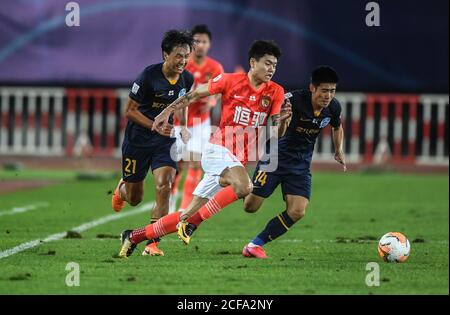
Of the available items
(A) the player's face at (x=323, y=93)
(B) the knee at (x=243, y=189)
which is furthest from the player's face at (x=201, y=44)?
(B) the knee at (x=243, y=189)

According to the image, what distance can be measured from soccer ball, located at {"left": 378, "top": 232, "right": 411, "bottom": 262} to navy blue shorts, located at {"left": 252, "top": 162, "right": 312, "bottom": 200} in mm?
909

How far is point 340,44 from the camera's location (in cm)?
2128

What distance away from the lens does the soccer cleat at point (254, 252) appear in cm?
1002

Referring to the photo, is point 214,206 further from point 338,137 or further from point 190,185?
point 190,185

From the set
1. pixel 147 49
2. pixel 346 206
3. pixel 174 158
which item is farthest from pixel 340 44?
pixel 174 158

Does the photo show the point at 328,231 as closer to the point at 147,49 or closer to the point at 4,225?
the point at 4,225

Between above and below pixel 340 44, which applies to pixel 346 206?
below

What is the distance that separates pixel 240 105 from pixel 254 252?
132 cm

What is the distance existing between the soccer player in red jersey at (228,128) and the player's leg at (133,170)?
855 millimetres

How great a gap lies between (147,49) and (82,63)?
4.18 feet

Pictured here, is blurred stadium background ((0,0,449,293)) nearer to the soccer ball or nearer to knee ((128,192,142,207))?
knee ((128,192,142,207))

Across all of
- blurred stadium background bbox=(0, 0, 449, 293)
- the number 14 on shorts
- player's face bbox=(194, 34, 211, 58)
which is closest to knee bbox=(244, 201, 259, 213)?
the number 14 on shorts

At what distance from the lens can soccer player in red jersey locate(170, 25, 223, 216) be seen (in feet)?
45.5
